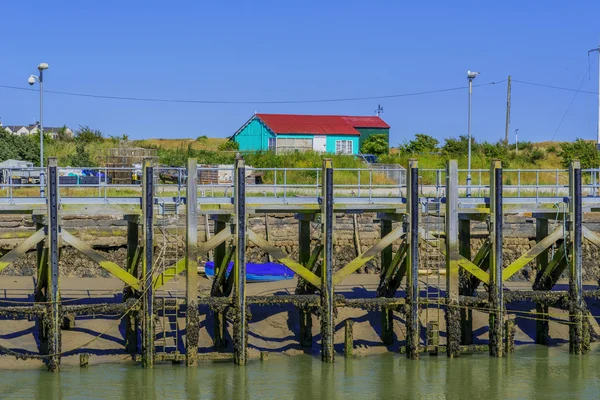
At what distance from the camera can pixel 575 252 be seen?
25.5 m

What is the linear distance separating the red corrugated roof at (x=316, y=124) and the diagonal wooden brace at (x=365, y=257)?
118 ft

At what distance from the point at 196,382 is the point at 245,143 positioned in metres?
41.1

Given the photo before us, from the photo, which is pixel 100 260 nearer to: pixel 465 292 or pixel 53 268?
pixel 53 268

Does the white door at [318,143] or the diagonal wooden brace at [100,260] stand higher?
the white door at [318,143]

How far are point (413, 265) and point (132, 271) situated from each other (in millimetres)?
7271

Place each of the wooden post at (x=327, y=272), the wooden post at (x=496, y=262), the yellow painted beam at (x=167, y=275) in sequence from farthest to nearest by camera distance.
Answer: the wooden post at (x=496, y=262)
the wooden post at (x=327, y=272)
the yellow painted beam at (x=167, y=275)

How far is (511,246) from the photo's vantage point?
36562 mm

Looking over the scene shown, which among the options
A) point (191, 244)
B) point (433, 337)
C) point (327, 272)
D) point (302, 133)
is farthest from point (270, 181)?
point (191, 244)

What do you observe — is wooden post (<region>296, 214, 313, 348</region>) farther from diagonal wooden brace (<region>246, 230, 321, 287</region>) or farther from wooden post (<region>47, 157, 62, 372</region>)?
wooden post (<region>47, 157, 62, 372</region>)

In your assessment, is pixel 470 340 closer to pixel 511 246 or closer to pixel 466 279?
pixel 466 279

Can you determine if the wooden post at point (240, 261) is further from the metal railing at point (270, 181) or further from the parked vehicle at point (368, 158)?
the parked vehicle at point (368, 158)

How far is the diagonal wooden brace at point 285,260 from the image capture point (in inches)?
949

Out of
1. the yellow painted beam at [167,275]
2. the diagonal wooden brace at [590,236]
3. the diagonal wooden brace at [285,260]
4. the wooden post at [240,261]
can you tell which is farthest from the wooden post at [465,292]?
the yellow painted beam at [167,275]

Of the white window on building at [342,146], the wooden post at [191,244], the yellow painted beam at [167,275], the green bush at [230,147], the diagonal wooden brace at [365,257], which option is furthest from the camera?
the white window on building at [342,146]
